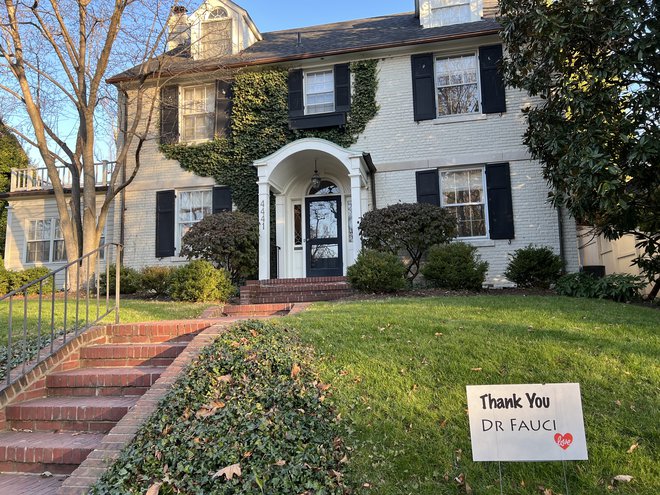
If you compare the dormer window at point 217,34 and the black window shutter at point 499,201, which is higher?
the dormer window at point 217,34

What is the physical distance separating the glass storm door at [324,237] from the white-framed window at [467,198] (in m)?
2.70

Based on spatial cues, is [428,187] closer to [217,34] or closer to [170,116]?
[170,116]

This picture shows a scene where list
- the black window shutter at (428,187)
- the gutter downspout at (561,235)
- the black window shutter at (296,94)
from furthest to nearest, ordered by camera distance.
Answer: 1. the black window shutter at (296,94)
2. the black window shutter at (428,187)
3. the gutter downspout at (561,235)

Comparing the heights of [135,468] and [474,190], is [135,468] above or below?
below

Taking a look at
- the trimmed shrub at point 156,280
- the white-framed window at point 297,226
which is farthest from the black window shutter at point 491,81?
the trimmed shrub at point 156,280

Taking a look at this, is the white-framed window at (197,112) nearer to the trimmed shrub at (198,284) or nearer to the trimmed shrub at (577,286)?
the trimmed shrub at (198,284)

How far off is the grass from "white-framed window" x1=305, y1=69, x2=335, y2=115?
5.97 metres

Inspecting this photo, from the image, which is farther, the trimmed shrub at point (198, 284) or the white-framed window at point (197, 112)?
the white-framed window at point (197, 112)

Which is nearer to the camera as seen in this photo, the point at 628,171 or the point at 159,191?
the point at 628,171

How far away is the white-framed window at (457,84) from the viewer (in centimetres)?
1152

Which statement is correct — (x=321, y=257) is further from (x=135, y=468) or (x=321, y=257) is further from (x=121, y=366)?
(x=135, y=468)

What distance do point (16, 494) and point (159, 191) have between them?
33.3ft

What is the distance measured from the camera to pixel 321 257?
1203cm

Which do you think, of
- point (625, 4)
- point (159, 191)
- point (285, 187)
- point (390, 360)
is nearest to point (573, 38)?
point (625, 4)
